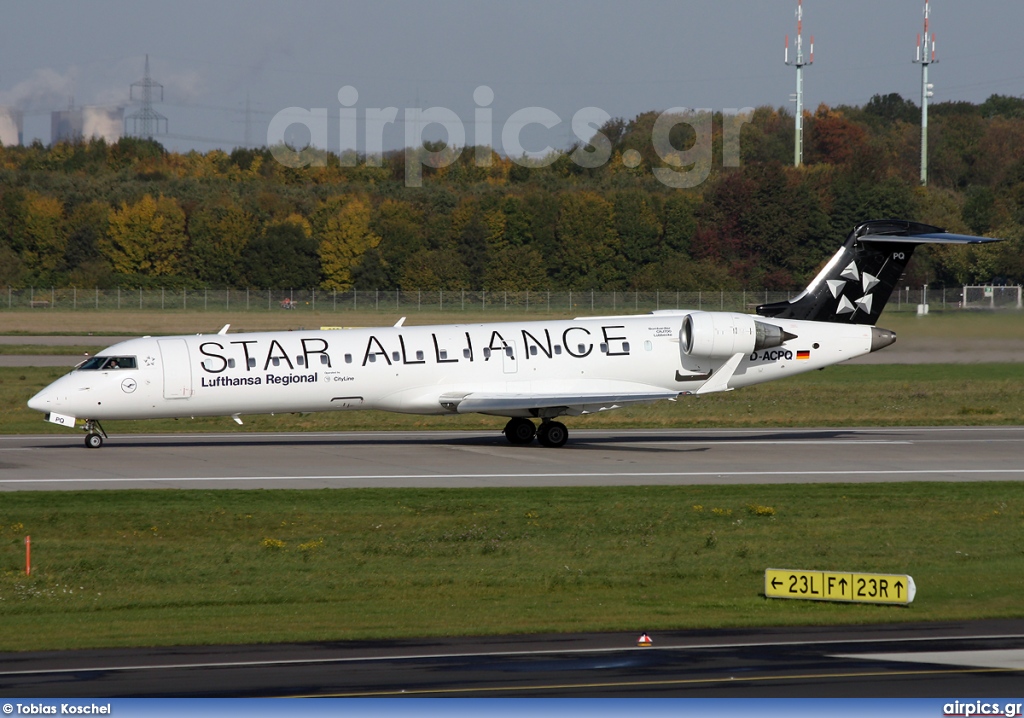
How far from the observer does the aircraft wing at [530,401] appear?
28.9 meters

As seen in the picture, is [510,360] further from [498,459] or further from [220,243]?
[220,243]

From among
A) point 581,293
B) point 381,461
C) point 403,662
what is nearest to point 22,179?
point 581,293

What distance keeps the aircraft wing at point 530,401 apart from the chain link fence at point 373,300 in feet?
173

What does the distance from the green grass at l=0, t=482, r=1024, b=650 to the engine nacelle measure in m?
6.81

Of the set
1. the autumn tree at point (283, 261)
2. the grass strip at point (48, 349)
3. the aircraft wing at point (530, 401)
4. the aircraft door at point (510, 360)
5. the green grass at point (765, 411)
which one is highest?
the autumn tree at point (283, 261)

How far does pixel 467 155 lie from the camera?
123000 mm

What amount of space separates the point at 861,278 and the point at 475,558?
702 inches

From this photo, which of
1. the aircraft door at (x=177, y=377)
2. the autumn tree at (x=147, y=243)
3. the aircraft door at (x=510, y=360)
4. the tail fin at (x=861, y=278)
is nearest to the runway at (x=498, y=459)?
the aircraft door at (x=177, y=377)

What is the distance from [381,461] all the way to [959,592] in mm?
15087

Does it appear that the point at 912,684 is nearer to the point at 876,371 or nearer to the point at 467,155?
the point at 876,371

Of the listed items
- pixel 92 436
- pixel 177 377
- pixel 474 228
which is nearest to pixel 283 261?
pixel 474 228

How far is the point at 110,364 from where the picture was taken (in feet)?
93.1

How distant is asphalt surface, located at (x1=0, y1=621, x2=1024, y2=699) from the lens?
11.0 metres

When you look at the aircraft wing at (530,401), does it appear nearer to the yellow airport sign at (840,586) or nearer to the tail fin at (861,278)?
the tail fin at (861,278)
